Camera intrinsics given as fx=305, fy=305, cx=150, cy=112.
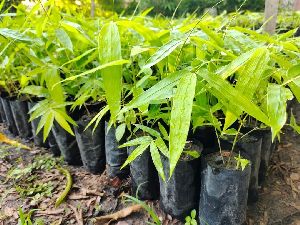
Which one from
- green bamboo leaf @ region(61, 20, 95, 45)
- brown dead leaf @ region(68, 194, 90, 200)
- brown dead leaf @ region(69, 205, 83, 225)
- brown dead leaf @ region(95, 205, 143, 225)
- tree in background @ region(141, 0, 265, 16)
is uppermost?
tree in background @ region(141, 0, 265, 16)

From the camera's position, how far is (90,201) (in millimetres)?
1303

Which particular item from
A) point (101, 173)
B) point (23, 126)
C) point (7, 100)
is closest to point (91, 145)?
point (101, 173)

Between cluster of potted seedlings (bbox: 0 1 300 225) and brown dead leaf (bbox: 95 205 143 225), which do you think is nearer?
cluster of potted seedlings (bbox: 0 1 300 225)

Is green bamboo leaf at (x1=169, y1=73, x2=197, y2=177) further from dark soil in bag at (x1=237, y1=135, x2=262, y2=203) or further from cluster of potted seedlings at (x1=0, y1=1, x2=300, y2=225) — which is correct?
dark soil in bag at (x1=237, y1=135, x2=262, y2=203)

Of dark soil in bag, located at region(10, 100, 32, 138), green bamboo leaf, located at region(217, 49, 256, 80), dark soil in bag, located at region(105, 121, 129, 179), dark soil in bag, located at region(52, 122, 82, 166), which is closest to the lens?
green bamboo leaf, located at region(217, 49, 256, 80)

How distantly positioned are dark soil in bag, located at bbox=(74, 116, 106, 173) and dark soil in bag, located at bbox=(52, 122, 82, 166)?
3.6 inches

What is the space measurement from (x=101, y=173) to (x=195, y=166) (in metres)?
0.59

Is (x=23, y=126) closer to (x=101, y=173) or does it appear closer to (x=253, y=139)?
(x=101, y=173)

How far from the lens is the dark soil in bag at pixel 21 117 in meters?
1.80

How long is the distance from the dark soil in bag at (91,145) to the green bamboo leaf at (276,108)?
36.7 inches

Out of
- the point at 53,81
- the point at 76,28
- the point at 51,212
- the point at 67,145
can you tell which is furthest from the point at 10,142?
the point at 76,28

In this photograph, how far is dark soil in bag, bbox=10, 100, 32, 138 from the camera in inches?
70.7

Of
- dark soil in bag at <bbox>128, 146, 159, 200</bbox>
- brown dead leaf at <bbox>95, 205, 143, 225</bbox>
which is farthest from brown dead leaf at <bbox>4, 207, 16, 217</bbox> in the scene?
dark soil in bag at <bbox>128, 146, 159, 200</bbox>

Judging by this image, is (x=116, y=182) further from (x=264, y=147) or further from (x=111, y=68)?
(x=111, y=68)
